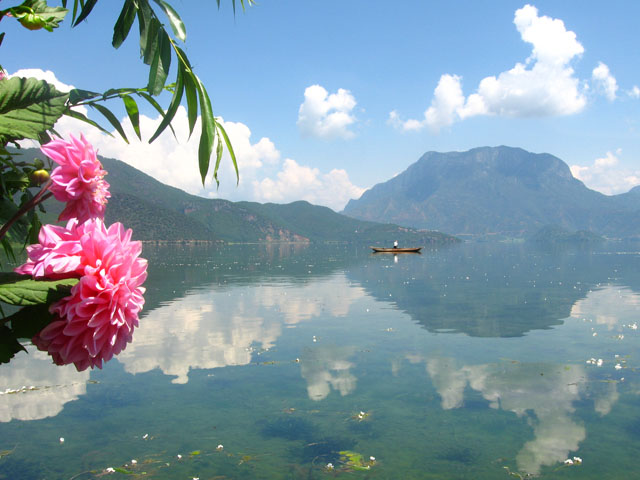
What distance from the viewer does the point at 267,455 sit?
10227 mm

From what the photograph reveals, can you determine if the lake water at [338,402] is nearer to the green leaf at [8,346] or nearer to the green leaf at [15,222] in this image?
the green leaf at [15,222]

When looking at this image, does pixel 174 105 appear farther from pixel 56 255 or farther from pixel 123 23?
pixel 56 255

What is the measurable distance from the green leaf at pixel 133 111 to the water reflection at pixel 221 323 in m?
14.0

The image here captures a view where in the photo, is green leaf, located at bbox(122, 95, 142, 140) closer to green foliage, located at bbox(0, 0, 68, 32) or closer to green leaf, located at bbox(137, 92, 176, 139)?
green leaf, located at bbox(137, 92, 176, 139)

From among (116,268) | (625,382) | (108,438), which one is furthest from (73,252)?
(625,382)

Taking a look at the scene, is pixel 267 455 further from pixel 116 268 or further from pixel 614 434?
pixel 116 268

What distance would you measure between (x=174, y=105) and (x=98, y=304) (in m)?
1.35

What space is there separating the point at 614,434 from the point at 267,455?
317 inches

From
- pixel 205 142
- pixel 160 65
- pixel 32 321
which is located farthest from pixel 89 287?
pixel 160 65

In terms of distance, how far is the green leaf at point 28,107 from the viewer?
1712 millimetres

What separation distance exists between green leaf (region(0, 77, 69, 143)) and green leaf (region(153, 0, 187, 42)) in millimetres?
872

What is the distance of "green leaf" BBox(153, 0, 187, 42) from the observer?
8.26 ft

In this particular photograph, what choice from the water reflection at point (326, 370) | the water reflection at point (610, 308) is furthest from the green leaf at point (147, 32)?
the water reflection at point (610, 308)

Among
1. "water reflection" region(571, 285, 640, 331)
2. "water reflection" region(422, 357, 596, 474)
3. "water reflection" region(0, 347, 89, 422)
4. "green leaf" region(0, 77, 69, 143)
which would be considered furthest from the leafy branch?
"water reflection" region(571, 285, 640, 331)
